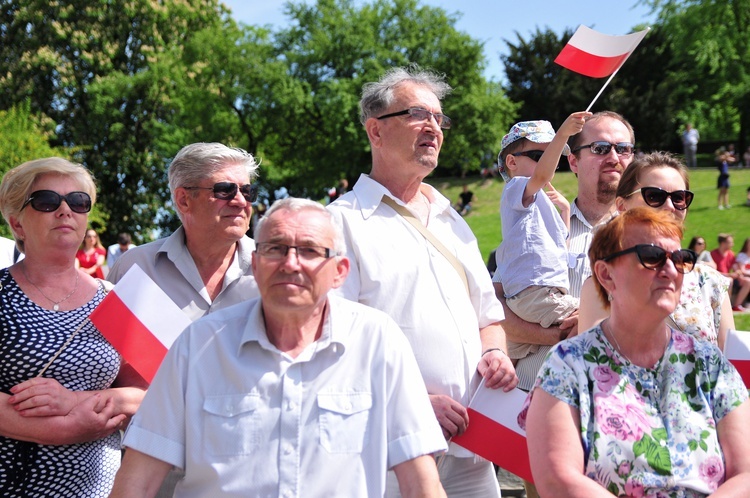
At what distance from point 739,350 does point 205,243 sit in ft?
7.75

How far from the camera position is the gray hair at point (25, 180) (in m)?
3.47

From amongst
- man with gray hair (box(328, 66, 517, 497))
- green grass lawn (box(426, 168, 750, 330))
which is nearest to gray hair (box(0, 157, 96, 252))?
man with gray hair (box(328, 66, 517, 497))

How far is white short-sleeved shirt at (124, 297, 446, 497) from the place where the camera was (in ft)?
8.63

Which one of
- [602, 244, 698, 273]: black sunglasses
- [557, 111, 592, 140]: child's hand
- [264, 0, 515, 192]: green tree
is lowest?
[602, 244, 698, 273]: black sunglasses

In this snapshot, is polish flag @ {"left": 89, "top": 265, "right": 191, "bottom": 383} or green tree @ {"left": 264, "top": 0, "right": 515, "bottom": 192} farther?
green tree @ {"left": 264, "top": 0, "right": 515, "bottom": 192}

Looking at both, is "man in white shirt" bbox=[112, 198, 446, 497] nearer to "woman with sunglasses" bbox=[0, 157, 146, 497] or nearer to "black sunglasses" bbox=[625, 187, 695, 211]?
"woman with sunglasses" bbox=[0, 157, 146, 497]

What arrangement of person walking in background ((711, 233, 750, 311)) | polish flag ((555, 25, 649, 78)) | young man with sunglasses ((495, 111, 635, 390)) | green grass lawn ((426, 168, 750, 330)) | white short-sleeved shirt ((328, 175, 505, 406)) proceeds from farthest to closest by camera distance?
1. green grass lawn ((426, 168, 750, 330))
2. person walking in background ((711, 233, 750, 311))
3. polish flag ((555, 25, 649, 78))
4. young man with sunglasses ((495, 111, 635, 390))
5. white short-sleeved shirt ((328, 175, 505, 406))

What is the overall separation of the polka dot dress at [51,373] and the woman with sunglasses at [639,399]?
5.74 ft

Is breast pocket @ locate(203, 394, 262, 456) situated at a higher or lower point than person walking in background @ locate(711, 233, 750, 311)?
higher

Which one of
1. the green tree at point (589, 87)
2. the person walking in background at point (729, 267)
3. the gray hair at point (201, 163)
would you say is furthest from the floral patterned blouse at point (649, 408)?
the green tree at point (589, 87)

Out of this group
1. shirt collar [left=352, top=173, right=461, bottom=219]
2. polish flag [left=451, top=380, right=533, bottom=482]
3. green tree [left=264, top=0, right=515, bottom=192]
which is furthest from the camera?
green tree [left=264, top=0, right=515, bottom=192]

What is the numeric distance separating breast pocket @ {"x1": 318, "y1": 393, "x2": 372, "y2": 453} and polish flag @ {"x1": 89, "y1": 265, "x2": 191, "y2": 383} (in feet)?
3.05

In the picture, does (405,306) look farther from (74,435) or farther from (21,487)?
(21,487)

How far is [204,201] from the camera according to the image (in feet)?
12.3
